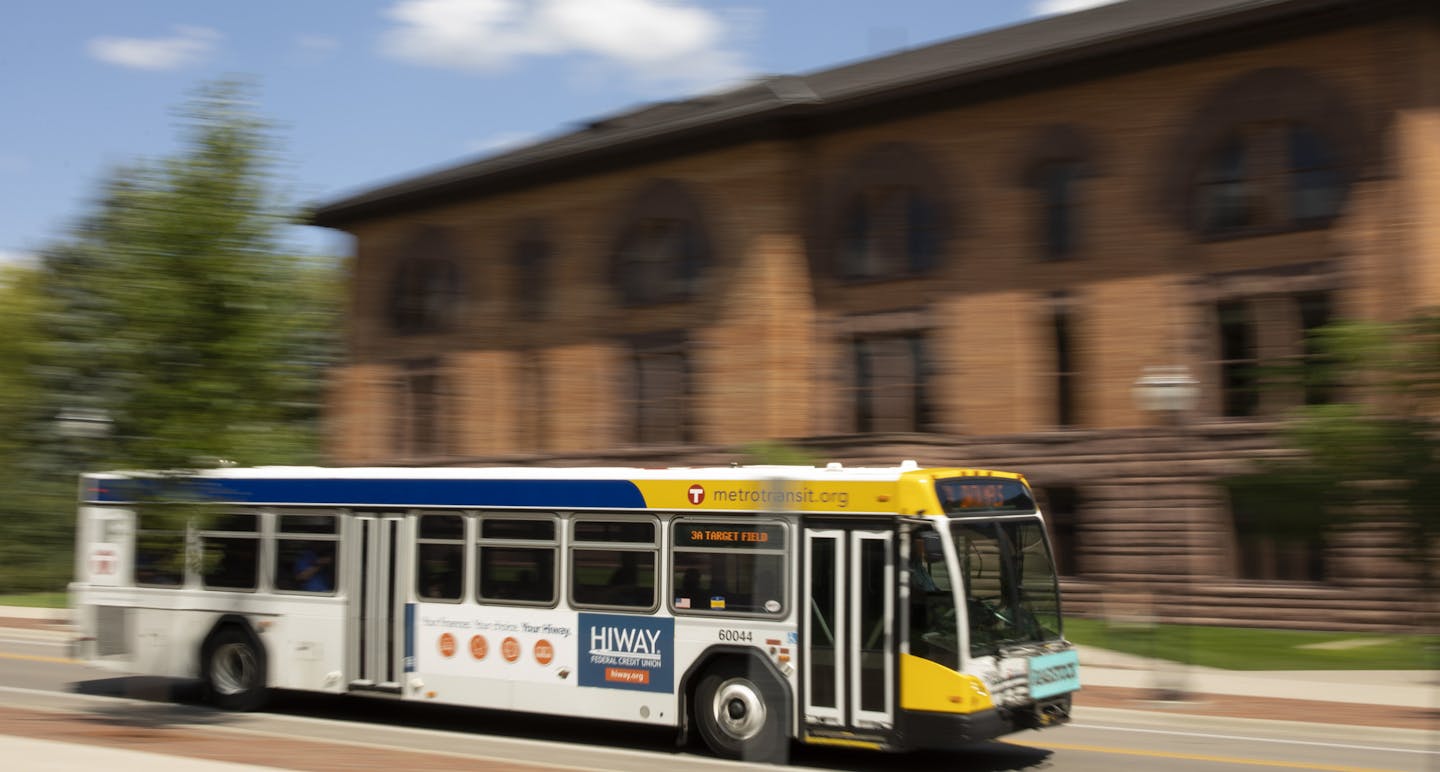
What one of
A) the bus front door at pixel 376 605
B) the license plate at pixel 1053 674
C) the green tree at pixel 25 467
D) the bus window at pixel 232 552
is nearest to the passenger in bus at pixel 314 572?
the bus front door at pixel 376 605

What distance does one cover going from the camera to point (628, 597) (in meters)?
13.0

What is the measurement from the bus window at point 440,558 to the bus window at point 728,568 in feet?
8.62

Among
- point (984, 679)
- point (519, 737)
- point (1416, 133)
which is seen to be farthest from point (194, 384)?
point (1416, 133)

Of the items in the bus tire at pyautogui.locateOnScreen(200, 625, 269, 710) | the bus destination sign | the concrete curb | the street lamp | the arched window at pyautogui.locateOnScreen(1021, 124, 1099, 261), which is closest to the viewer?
the bus destination sign

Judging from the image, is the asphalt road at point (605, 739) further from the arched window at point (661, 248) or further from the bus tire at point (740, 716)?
the arched window at point (661, 248)

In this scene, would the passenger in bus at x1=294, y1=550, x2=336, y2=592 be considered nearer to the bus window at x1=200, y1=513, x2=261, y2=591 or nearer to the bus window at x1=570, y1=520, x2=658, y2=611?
the bus window at x1=200, y1=513, x2=261, y2=591

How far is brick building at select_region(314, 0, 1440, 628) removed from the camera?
25.7 metres

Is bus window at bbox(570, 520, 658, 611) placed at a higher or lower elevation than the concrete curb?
higher

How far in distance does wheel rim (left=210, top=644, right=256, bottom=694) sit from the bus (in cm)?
3

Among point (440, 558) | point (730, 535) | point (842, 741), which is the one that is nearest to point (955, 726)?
point (842, 741)

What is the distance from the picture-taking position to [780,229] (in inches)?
1264

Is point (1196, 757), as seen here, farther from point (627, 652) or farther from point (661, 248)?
point (661, 248)

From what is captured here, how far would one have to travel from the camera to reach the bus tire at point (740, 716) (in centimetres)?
1202

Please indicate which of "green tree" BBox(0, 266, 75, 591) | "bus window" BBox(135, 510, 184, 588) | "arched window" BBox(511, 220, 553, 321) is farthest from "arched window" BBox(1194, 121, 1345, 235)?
"green tree" BBox(0, 266, 75, 591)
